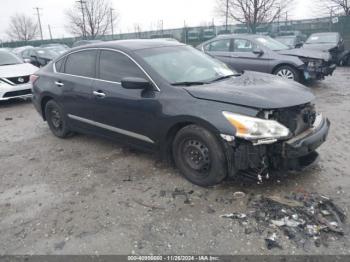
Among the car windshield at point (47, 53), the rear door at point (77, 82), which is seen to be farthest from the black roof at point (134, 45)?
the car windshield at point (47, 53)

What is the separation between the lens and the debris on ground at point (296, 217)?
2.90 meters

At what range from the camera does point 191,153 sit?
3807 millimetres

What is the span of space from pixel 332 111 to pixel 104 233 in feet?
18.6

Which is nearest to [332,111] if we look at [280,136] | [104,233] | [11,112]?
[280,136]

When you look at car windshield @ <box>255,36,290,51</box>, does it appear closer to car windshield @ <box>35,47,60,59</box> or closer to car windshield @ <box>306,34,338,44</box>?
car windshield @ <box>306,34,338,44</box>

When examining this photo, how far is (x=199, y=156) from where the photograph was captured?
3742 millimetres

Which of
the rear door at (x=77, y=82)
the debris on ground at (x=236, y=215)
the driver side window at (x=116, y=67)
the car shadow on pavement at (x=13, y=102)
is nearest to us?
the debris on ground at (x=236, y=215)

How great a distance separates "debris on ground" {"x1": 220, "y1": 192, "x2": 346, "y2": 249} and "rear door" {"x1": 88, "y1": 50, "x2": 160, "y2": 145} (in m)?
1.53

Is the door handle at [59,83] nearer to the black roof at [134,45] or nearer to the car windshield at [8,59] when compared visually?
the black roof at [134,45]

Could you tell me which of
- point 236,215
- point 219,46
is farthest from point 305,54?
point 236,215

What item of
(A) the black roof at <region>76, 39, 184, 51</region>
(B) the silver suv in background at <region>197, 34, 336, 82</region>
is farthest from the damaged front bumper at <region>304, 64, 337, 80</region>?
(A) the black roof at <region>76, 39, 184, 51</region>

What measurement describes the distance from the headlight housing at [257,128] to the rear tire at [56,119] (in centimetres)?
332

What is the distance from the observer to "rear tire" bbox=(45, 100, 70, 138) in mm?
5598

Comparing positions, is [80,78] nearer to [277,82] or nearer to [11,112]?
[277,82]
